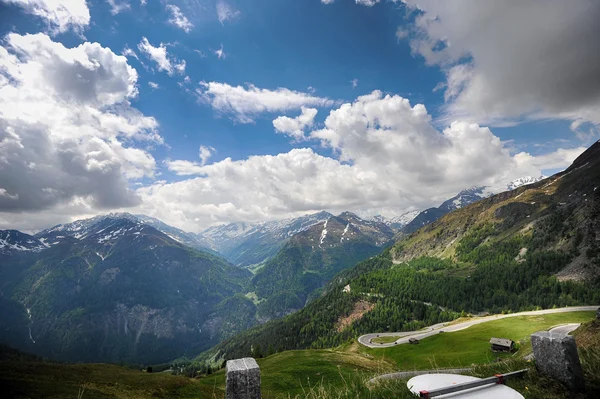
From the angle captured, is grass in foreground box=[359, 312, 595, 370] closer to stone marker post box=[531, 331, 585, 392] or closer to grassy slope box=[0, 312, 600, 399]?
grassy slope box=[0, 312, 600, 399]

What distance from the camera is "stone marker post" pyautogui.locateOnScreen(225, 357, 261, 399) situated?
17.8 ft

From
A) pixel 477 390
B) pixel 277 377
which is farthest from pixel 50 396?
pixel 477 390

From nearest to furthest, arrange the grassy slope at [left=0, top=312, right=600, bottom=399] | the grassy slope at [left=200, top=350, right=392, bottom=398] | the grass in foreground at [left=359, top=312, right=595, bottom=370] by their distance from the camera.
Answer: the grassy slope at [left=0, top=312, right=600, bottom=399] < the grassy slope at [left=200, top=350, right=392, bottom=398] < the grass in foreground at [left=359, top=312, right=595, bottom=370]

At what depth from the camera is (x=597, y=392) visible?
6801 mm

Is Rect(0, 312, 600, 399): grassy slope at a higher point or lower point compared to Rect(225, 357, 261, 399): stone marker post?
lower

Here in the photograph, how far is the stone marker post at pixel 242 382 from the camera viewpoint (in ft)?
17.8

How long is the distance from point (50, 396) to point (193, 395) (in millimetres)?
17568

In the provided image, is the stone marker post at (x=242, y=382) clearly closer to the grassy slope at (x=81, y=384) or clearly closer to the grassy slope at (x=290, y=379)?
the grassy slope at (x=290, y=379)

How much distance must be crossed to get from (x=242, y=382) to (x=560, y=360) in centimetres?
746

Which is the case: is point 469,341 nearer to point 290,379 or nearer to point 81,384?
point 290,379

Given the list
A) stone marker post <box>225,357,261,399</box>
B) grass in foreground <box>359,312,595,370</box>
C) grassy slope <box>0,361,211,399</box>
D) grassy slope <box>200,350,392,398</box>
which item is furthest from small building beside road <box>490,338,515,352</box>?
stone marker post <box>225,357,261,399</box>

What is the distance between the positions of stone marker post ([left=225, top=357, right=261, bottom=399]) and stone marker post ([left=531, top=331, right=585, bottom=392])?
7169 mm

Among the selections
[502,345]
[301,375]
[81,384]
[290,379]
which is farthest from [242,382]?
[502,345]

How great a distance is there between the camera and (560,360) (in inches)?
278
